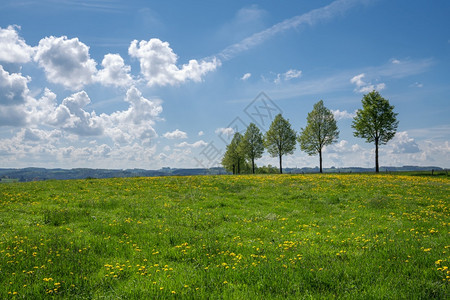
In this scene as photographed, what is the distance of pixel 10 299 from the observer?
5836mm

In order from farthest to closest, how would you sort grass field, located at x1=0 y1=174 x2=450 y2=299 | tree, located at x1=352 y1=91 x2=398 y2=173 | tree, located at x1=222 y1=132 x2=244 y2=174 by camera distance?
1. tree, located at x1=222 y1=132 x2=244 y2=174
2. tree, located at x1=352 y1=91 x2=398 y2=173
3. grass field, located at x1=0 y1=174 x2=450 y2=299

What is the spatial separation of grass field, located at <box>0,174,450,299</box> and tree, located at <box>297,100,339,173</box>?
145 feet

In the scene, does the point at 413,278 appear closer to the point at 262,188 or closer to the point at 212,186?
the point at 262,188

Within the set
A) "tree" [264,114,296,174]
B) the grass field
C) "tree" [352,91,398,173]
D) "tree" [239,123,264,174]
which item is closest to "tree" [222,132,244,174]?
"tree" [239,123,264,174]

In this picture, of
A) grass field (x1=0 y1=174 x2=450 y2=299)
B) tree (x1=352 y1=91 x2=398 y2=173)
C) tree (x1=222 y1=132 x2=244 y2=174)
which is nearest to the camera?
grass field (x1=0 y1=174 x2=450 y2=299)

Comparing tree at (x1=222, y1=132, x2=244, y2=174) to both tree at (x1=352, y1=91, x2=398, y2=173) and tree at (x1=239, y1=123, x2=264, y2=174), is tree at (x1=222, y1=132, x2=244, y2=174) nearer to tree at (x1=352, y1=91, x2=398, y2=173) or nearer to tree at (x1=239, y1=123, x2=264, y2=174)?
tree at (x1=239, y1=123, x2=264, y2=174)

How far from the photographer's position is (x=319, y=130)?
58688 mm

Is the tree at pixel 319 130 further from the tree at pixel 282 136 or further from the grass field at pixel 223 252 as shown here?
the grass field at pixel 223 252

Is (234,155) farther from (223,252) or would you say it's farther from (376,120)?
(223,252)

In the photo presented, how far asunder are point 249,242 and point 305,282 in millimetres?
3309

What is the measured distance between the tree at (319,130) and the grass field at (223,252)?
4420 centimetres

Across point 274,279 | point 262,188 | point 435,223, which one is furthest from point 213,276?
point 262,188

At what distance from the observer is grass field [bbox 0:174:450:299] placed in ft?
19.9

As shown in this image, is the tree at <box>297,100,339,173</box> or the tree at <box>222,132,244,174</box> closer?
the tree at <box>297,100,339,173</box>
